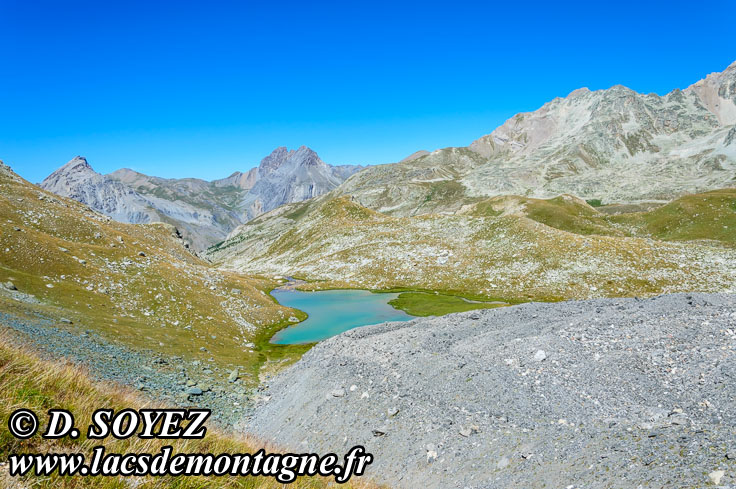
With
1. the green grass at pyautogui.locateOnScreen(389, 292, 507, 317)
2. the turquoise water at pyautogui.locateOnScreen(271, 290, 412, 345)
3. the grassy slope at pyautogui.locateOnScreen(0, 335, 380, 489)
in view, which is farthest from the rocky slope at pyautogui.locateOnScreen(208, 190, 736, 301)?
the grassy slope at pyautogui.locateOnScreen(0, 335, 380, 489)

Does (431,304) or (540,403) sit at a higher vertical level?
(540,403)

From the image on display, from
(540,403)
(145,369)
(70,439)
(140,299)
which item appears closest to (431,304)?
(140,299)

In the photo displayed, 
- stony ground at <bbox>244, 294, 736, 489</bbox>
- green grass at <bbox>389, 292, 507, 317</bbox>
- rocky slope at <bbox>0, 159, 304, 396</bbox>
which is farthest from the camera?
green grass at <bbox>389, 292, 507, 317</bbox>

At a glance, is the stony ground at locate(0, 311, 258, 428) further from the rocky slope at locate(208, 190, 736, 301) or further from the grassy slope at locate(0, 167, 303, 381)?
the rocky slope at locate(208, 190, 736, 301)

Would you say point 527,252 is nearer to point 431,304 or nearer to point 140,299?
point 431,304

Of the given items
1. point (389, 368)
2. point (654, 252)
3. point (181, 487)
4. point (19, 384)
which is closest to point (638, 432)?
point (389, 368)

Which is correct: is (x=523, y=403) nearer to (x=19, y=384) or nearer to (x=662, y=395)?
(x=662, y=395)

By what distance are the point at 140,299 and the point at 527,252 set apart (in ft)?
251

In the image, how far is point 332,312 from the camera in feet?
208

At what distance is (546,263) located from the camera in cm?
7825

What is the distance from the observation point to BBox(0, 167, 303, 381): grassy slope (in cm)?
3575

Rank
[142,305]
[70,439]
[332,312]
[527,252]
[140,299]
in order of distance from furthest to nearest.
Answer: [527,252] < [332,312] < [140,299] < [142,305] < [70,439]

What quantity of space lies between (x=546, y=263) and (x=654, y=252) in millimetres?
20687

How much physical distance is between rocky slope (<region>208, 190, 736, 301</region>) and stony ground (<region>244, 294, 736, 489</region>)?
44.9 metres
